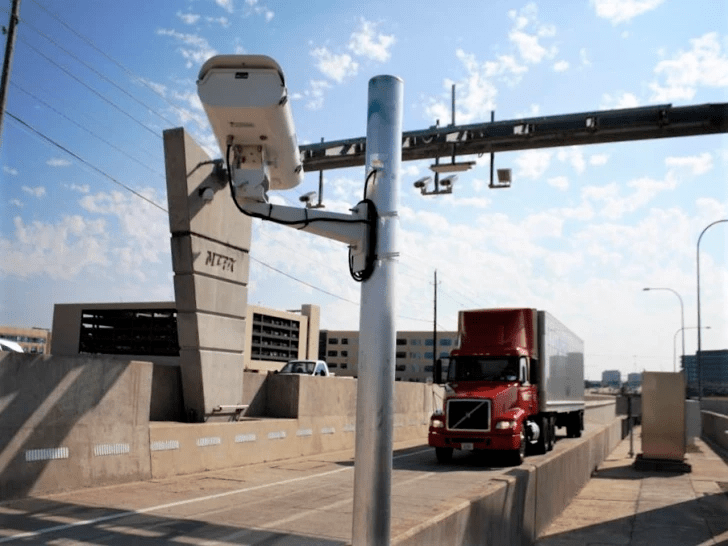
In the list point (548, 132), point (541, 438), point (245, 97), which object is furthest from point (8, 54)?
point (245, 97)

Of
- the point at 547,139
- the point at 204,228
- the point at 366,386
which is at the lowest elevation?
the point at 366,386

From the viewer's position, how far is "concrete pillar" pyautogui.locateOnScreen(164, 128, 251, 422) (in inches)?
628

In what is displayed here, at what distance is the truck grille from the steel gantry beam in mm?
7059

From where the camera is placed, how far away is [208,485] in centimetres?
1308

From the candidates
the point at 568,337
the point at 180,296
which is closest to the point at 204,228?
the point at 180,296

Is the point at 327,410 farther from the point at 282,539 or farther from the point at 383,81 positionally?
the point at 383,81

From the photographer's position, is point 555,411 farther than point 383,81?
Yes

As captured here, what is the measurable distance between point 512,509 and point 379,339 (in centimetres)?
624

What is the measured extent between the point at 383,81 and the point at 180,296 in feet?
39.6

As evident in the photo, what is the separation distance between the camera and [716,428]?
3706 centimetres

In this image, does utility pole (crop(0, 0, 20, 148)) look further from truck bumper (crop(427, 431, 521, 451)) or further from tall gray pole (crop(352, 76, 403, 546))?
tall gray pole (crop(352, 76, 403, 546))

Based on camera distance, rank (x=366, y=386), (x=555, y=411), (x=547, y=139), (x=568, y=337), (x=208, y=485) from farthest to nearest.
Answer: (x=568, y=337)
(x=555, y=411)
(x=547, y=139)
(x=208, y=485)
(x=366, y=386)

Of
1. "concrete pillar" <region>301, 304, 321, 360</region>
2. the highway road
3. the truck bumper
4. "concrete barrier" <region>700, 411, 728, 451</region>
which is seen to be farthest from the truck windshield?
"concrete pillar" <region>301, 304, 321, 360</region>

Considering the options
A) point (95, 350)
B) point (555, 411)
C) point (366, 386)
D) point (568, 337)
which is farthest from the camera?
point (95, 350)
